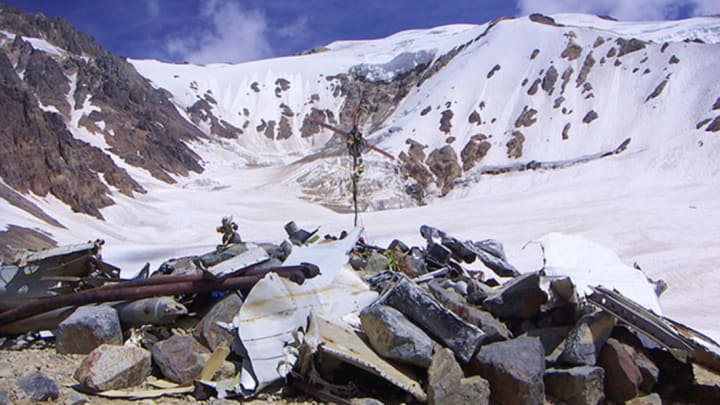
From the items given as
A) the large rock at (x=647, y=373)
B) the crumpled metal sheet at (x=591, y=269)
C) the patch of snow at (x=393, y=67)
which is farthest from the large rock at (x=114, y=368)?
the patch of snow at (x=393, y=67)

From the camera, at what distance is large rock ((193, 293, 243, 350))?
535 cm

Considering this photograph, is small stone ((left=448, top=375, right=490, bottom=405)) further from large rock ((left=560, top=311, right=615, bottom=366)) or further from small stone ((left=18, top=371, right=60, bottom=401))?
small stone ((left=18, top=371, right=60, bottom=401))

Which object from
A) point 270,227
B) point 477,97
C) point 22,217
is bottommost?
point 270,227

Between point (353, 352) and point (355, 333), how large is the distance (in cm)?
49

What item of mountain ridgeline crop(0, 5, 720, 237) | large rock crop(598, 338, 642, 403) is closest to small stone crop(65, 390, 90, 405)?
large rock crop(598, 338, 642, 403)

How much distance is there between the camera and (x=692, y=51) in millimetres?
40750

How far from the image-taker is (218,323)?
17.7 ft

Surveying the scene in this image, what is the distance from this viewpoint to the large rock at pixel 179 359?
4.89 meters

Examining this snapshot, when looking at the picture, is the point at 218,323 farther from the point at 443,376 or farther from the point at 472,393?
the point at 472,393

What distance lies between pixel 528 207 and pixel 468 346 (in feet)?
78.0

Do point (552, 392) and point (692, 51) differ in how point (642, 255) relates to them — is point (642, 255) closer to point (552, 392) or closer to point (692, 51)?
point (552, 392)

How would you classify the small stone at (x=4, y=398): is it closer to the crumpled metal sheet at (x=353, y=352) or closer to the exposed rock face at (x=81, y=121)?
the crumpled metal sheet at (x=353, y=352)

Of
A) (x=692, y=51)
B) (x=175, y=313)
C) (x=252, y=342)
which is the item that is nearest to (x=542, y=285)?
(x=252, y=342)

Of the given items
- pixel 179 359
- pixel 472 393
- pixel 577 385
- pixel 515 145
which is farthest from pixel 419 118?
pixel 472 393
